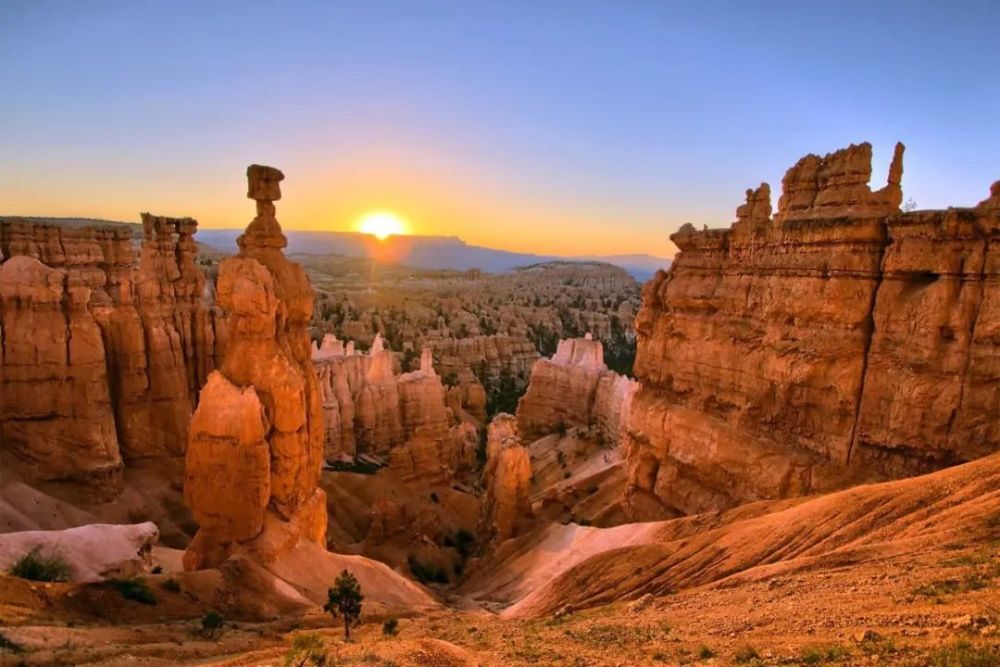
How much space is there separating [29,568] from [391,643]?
697 centimetres

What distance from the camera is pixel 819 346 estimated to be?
14.2 metres

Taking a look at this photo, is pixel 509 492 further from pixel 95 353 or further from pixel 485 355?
pixel 485 355

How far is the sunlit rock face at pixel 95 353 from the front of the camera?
1883cm

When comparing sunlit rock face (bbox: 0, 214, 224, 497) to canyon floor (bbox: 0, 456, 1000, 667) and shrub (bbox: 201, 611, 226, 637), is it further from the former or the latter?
shrub (bbox: 201, 611, 226, 637)

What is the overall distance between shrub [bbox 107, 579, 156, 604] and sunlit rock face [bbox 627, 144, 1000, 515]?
42.8 ft

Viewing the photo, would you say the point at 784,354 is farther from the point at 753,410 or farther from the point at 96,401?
the point at 96,401

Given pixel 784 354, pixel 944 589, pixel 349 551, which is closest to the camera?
pixel 944 589

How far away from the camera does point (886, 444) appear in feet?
42.5

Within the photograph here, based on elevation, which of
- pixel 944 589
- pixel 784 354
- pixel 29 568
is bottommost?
pixel 29 568

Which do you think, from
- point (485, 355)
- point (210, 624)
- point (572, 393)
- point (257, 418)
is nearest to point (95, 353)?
point (257, 418)

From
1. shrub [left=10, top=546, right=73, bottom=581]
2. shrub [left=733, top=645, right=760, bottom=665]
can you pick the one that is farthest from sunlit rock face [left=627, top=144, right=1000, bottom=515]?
shrub [left=10, top=546, right=73, bottom=581]

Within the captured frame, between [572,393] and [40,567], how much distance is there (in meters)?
33.6

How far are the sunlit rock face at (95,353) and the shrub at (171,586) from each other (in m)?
9.34

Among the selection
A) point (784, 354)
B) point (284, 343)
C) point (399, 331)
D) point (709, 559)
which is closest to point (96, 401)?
point (284, 343)
